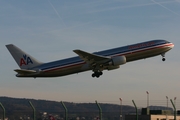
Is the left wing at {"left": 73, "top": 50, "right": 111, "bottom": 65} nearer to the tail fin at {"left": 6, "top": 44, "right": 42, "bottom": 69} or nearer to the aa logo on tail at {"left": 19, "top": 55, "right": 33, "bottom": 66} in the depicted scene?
the tail fin at {"left": 6, "top": 44, "right": 42, "bottom": 69}

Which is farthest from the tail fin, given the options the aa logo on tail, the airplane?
the airplane

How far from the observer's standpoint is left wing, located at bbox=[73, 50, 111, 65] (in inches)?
2254

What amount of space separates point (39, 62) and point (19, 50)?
4925mm

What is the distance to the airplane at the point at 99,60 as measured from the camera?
5750cm

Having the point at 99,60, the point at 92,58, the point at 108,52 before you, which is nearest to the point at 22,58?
the point at 92,58

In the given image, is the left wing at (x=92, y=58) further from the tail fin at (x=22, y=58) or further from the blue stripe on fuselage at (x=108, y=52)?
the tail fin at (x=22, y=58)

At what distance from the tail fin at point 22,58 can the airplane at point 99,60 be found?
992mm

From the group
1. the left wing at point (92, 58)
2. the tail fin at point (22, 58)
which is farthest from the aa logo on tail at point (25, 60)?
the left wing at point (92, 58)

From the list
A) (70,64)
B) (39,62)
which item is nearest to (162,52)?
(70,64)

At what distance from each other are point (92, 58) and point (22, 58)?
524 inches

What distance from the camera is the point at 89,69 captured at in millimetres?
60312

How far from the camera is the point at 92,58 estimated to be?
192 ft

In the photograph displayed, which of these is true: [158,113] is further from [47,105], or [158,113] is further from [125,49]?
[47,105]

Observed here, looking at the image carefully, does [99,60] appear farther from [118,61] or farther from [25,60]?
[25,60]
